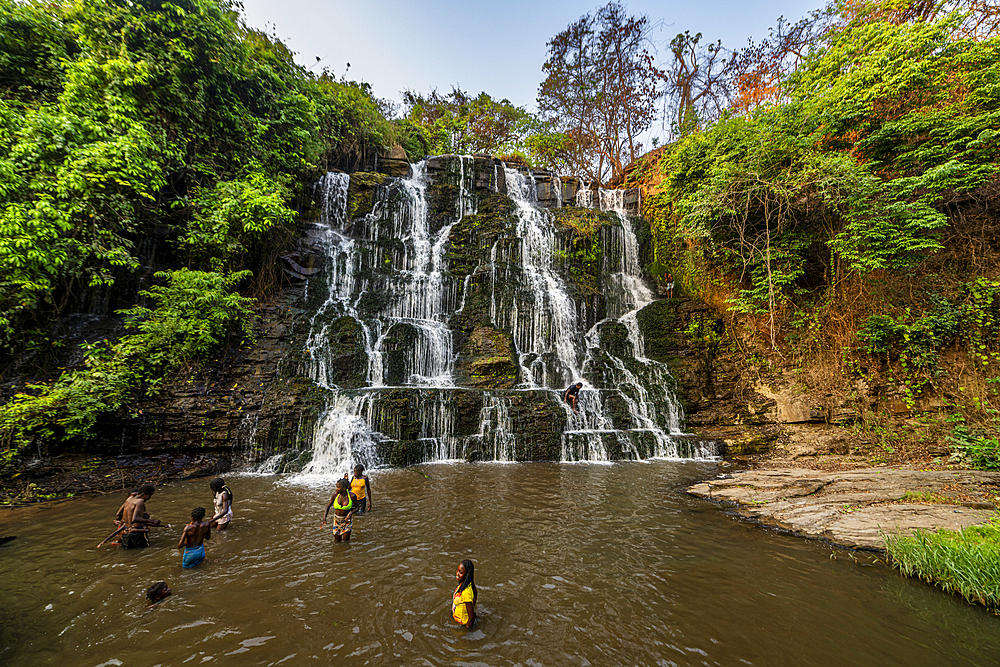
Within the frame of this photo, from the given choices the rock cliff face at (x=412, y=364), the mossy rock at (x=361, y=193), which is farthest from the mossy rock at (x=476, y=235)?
the mossy rock at (x=361, y=193)

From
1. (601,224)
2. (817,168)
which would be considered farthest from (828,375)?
(601,224)

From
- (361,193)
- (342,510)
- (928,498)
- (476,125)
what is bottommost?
(928,498)

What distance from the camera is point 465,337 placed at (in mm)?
14039

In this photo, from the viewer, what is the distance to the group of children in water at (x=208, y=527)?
3344 mm

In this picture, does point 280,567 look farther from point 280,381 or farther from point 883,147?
point 883,147

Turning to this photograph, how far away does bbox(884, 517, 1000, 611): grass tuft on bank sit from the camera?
366 cm

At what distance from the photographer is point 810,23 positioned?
58.2 feet

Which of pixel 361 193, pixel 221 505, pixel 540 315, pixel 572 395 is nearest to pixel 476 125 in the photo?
pixel 361 193

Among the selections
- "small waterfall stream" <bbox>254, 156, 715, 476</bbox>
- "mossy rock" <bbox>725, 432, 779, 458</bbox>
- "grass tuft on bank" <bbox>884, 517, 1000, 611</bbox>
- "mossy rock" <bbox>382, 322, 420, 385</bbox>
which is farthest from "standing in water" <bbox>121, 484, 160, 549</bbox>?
"mossy rock" <bbox>725, 432, 779, 458</bbox>

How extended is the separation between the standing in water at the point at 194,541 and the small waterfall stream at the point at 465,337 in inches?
167

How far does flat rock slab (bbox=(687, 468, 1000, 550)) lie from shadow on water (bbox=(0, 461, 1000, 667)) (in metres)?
0.58

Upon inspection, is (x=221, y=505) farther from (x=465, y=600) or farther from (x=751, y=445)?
(x=751, y=445)

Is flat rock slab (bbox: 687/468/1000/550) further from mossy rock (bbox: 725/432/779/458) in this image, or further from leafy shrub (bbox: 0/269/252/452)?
leafy shrub (bbox: 0/269/252/452)

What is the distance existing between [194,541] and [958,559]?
8587mm
